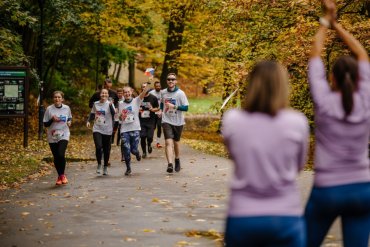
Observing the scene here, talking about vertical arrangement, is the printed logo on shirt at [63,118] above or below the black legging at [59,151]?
above

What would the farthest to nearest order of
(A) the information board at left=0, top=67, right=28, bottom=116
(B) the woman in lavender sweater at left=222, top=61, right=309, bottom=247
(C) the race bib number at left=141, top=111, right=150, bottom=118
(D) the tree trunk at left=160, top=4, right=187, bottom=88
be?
1. (D) the tree trunk at left=160, top=4, right=187, bottom=88
2. (A) the information board at left=0, top=67, right=28, bottom=116
3. (C) the race bib number at left=141, top=111, right=150, bottom=118
4. (B) the woman in lavender sweater at left=222, top=61, right=309, bottom=247

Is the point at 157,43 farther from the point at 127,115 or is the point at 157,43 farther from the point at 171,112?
the point at 171,112

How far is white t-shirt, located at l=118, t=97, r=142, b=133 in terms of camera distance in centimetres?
1630

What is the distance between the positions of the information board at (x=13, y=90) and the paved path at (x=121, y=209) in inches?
247

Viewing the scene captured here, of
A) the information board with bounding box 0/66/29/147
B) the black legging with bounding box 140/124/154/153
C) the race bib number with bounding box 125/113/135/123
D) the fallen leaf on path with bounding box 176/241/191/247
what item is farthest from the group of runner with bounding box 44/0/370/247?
the information board with bounding box 0/66/29/147

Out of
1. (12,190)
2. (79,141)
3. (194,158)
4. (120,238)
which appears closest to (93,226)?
(120,238)

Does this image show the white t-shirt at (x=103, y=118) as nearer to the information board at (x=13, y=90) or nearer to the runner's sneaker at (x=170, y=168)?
the runner's sneaker at (x=170, y=168)

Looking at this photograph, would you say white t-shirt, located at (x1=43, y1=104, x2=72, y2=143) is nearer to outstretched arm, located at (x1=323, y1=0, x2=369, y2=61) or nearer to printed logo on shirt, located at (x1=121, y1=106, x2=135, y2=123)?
printed logo on shirt, located at (x1=121, y1=106, x2=135, y2=123)

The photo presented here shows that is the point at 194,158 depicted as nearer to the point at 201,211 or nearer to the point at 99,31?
the point at 201,211

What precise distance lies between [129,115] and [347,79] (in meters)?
11.6

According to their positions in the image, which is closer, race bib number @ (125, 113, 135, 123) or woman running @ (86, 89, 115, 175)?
woman running @ (86, 89, 115, 175)

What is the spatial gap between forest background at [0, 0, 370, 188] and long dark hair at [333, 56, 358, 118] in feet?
35.5

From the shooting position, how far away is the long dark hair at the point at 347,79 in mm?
4910

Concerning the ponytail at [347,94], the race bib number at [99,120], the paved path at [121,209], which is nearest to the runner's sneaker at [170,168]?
the paved path at [121,209]
